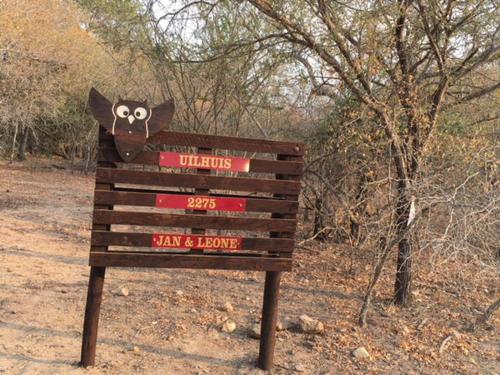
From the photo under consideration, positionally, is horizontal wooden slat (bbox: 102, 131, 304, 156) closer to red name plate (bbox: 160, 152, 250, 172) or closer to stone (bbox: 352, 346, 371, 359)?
red name plate (bbox: 160, 152, 250, 172)

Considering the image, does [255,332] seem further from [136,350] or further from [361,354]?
[136,350]

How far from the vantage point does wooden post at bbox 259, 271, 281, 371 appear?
4.18 m

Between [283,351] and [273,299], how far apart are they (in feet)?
2.32

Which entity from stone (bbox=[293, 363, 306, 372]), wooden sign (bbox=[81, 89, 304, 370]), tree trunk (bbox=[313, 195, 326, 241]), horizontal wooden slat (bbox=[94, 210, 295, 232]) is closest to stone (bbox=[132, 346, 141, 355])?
wooden sign (bbox=[81, 89, 304, 370])

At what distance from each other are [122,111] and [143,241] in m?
1.03

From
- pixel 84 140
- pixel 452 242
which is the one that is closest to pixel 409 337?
pixel 452 242

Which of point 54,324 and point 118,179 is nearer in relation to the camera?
point 118,179

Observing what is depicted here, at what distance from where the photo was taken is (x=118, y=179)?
381 cm

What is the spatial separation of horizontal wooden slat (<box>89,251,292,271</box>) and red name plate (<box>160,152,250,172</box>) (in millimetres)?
Result: 727

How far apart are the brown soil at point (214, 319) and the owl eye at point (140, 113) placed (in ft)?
6.70

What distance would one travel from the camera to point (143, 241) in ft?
12.8

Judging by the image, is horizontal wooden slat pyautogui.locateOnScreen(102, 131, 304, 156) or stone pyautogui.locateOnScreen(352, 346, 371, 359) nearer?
horizontal wooden slat pyautogui.locateOnScreen(102, 131, 304, 156)

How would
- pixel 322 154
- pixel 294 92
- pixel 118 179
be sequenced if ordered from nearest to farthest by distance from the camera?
pixel 118 179 < pixel 322 154 < pixel 294 92

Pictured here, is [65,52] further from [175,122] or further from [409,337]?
[409,337]
